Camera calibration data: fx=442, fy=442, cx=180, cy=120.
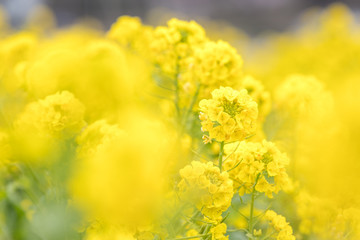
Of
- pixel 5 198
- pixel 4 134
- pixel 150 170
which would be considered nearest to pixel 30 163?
pixel 4 134

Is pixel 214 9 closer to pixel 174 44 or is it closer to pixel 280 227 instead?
pixel 174 44

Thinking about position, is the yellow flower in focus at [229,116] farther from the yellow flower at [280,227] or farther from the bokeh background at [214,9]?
the bokeh background at [214,9]

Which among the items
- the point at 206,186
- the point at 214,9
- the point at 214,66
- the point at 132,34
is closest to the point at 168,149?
the point at 206,186

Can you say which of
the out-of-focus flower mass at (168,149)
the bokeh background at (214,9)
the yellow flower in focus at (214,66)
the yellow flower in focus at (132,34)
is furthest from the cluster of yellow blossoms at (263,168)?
the bokeh background at (214,9)

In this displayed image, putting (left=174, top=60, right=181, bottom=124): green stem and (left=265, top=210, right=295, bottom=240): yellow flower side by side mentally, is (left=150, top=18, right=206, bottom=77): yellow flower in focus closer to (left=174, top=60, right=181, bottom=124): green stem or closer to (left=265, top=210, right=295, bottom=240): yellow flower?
(left=174, top=60, right=181, bottom=124): green stem

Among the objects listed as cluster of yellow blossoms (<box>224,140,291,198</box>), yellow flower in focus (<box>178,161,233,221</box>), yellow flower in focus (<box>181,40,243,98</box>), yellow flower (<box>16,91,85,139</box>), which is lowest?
yellow flower in focus (<box>178,161,233,221</box>)

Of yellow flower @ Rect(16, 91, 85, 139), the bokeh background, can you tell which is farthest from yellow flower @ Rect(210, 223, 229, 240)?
the bokeh background

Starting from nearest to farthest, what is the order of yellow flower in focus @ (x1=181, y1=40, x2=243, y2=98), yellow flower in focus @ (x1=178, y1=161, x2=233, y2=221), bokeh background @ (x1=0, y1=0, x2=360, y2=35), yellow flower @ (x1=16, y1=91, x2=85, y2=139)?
yellow flower in focus @ (x1=178, y1=161, x2=233, y2=221), yellow flower @ (x1=16, y1=91, x2=85, y2=139), yellow flower in focus @ (x1=181, y1=40, x2=243, y2=98), bokeh background @ (x1=0, y1=0, x2=360, y2=35)
